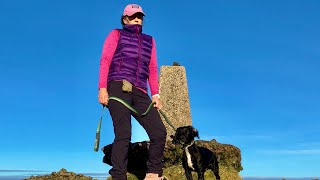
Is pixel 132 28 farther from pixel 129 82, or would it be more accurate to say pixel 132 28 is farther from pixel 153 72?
pixel 129 82

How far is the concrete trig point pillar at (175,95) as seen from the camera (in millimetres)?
28719

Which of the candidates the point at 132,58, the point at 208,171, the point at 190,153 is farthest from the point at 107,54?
the point at 208,171

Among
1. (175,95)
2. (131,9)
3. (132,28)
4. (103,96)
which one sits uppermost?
(175,95)

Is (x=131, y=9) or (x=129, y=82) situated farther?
(x=131, y=9)

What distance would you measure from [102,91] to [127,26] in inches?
56.5

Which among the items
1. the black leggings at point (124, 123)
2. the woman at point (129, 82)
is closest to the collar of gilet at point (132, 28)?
the woman at point (129, 82)

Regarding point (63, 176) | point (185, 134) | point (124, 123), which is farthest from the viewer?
point (63, 176)

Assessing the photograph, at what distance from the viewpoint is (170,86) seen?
2912 cm

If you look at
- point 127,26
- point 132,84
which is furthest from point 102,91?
point 127,26

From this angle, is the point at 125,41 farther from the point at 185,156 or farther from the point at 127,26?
the point at 185,156

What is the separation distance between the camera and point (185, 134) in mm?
10180

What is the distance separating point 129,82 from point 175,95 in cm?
2110

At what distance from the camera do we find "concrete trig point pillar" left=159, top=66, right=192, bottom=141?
1131 inches

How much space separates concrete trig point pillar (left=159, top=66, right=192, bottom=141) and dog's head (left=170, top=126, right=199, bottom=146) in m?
18.3
